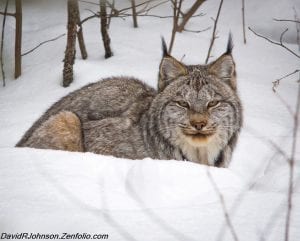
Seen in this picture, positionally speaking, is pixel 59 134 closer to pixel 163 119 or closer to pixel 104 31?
pixel 163 119

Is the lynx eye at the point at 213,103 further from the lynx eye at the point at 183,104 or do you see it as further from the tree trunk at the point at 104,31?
the tree trunk at the point at 104,31

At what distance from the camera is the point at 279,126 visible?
600 cm

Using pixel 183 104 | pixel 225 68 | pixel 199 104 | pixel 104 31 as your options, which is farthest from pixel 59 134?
pixel 104 31

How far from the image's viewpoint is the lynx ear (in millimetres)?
4273

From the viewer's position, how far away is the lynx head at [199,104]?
13.1 feet

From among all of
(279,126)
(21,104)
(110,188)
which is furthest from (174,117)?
(21,104)

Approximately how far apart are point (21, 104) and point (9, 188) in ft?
13.9

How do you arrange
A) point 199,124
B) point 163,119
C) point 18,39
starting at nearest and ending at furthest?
point 199,124, point 163,119, point 18,39

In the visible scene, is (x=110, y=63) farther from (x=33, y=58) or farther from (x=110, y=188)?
(x=110, y=188)

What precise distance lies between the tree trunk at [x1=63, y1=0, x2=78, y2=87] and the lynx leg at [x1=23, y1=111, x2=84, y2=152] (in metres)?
2.22

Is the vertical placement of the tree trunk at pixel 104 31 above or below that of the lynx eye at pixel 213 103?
below

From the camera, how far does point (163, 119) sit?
4.21 meters

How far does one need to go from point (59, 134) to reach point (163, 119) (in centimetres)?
92

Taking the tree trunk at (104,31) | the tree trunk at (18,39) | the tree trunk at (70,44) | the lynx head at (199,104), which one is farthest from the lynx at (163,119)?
the tree trunk at (18,39)
